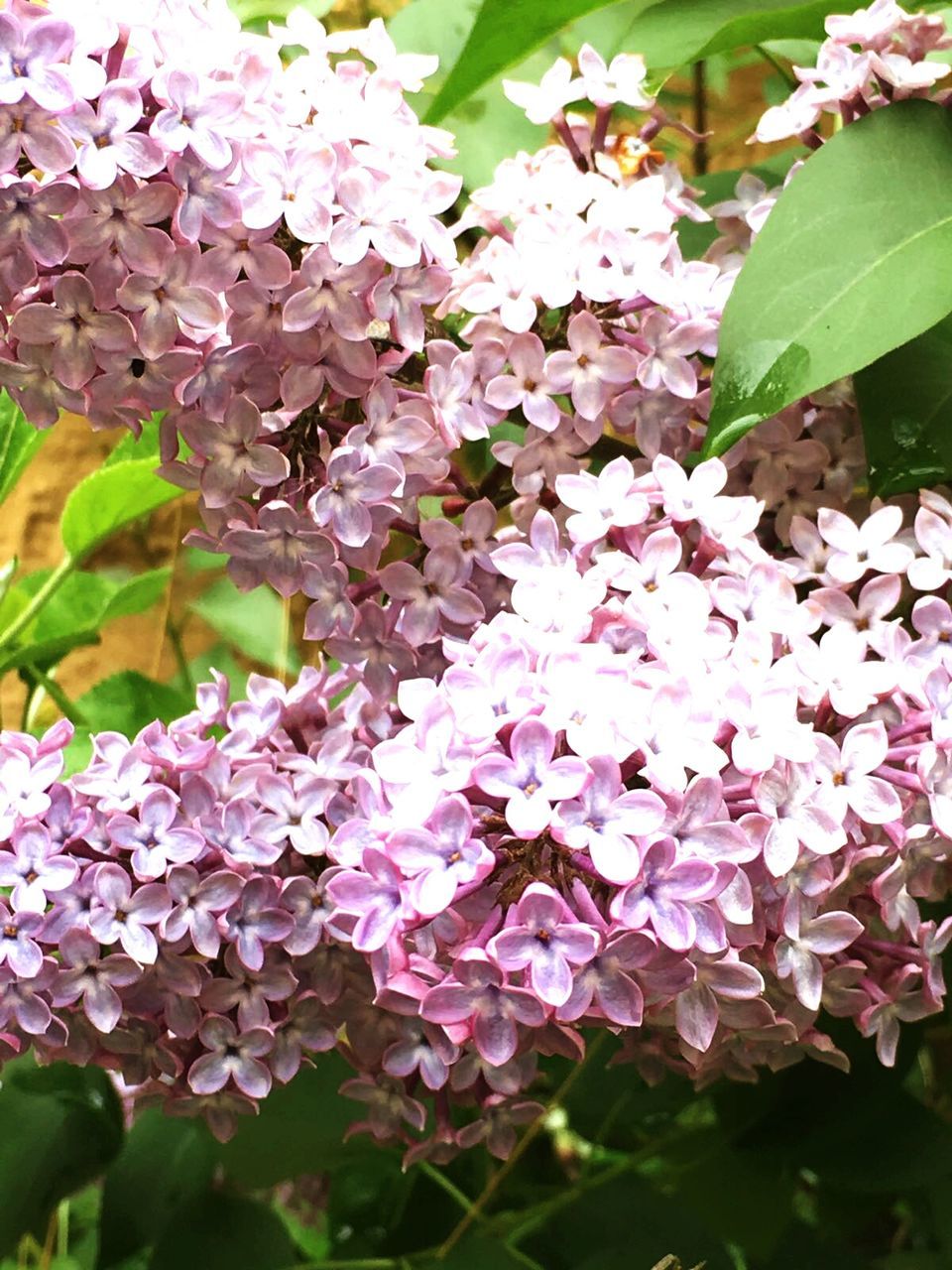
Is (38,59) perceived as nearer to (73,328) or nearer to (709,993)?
(73,328)

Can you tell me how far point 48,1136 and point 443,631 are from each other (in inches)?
13.7

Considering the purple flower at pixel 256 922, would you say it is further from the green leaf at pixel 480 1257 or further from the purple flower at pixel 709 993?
the green leaf at pixel 480 1257

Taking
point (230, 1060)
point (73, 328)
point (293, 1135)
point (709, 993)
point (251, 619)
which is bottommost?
point (251, 619)

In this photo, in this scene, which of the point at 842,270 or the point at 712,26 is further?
the point at 712,26

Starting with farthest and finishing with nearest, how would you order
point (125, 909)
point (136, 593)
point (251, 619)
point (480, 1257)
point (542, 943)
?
point (251, 619), point (136, 593), point (480, 1257), point (125, 909), point (542, 943)

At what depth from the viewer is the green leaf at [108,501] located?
2.34 ft

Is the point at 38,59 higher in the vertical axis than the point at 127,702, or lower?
higher

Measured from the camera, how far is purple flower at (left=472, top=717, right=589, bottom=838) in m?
0.38

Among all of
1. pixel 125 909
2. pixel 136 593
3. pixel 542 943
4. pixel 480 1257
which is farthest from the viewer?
pixel 136 593

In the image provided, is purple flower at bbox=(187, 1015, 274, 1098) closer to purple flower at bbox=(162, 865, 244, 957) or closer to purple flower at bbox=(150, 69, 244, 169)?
purple flower at bbox=(162, 865, 244, 957)

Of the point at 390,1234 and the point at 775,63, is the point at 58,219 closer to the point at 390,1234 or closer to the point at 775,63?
the point at 775,63

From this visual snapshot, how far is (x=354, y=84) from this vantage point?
0.49m

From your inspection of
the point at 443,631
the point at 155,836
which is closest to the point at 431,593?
the point at 443,631

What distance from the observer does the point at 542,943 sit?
1.26 ft
